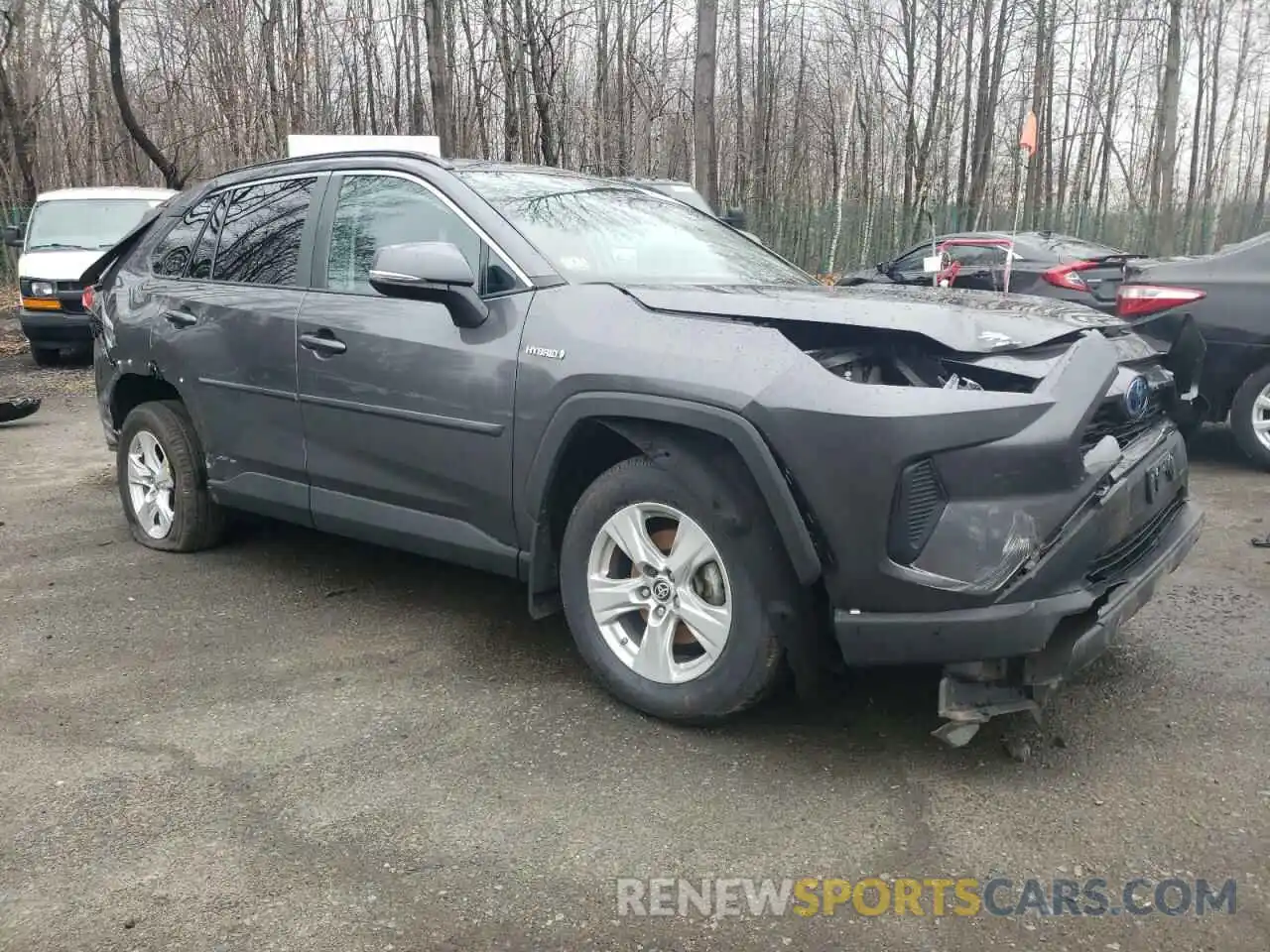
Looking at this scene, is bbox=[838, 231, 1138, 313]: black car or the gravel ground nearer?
the gravel ground

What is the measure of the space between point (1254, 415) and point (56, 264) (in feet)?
39.9

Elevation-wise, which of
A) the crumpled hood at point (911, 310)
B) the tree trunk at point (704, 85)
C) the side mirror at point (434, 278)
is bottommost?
the crumpled hood at point (911, 310)

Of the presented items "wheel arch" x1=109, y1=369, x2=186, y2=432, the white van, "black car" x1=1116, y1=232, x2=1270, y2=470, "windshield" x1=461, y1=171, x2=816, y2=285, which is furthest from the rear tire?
the white van

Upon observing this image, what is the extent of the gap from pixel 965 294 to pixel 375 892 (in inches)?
102

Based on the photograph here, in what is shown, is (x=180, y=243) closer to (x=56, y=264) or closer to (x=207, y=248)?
(x=207, y=248)

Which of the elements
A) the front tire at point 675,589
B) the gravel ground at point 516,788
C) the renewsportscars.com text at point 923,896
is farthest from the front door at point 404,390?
the renewsportscars.com text at point 923,896

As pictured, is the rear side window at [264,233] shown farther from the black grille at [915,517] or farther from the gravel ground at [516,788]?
the black grille at [915,517]

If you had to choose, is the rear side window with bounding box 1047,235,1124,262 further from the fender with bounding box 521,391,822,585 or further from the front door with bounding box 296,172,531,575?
the fender with bounding box 521,391,822,585

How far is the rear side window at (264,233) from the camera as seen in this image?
444cm

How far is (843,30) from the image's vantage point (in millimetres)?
25641

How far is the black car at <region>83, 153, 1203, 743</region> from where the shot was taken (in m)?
2.75

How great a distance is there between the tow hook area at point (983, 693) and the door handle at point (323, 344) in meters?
2.46

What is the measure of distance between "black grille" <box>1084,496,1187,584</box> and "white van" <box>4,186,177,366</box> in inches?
472

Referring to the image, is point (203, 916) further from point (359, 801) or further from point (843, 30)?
point (843, 30)
